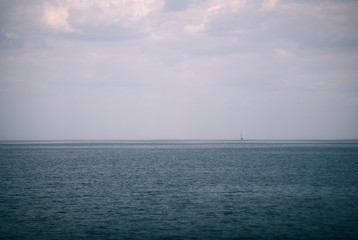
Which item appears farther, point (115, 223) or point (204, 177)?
point (204, 177)

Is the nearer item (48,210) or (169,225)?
(169,225)

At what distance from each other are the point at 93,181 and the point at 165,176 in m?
12.6

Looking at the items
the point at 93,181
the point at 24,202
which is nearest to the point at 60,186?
the point at 93,181

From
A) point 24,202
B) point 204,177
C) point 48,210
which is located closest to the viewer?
point 48,210

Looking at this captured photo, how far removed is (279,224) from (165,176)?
33.3 m

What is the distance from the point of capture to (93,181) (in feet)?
177

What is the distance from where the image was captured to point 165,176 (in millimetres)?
59281

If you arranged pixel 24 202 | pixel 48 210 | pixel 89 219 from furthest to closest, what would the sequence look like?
pixel 24 202
pixel 48 210
pixel 89 219

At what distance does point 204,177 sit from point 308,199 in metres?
22.6

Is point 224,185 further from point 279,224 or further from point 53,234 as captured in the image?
point 53,234

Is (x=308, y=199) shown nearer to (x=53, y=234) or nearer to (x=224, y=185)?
(x=224, y=185)

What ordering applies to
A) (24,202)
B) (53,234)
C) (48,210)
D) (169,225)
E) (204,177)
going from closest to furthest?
(53,234)
(169,225)
(48,210)
(24,202)
(204,177)

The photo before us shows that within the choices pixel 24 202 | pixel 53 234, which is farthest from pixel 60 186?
pixel 53 234

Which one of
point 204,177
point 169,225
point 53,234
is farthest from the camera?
point 204,177
